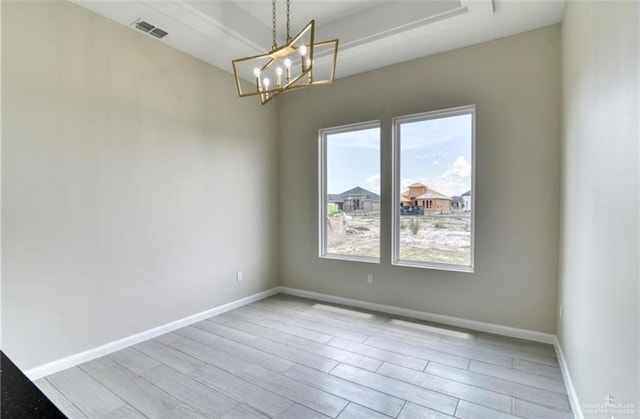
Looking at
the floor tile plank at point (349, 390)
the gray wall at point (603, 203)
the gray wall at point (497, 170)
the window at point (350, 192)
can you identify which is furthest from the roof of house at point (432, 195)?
the floor tile plank at point (349, 390)

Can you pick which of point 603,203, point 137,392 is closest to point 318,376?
point 137,392

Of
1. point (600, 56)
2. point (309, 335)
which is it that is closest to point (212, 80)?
point (309, 335)

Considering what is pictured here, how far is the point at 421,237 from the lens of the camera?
3.69m

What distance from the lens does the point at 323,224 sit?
14.4ft

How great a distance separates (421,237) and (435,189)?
0.59 m

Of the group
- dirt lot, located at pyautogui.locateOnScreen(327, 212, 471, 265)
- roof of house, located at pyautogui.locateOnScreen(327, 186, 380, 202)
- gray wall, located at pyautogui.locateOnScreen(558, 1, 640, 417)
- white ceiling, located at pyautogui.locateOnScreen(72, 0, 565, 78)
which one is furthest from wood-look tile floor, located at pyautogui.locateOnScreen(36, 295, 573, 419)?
white ceiling, located at pyautogui.locateOnScreen(72, 0, 565, 78)

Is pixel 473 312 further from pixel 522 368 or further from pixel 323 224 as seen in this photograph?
pixel 323 224

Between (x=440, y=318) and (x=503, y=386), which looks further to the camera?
(x=440, y=318)

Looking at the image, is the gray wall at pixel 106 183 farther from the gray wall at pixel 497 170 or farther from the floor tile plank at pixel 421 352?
the floor tile plank at pixel 421 352

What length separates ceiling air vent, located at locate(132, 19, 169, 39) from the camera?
2877 mm

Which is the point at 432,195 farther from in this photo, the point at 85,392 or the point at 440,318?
the point at 85,392

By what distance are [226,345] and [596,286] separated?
9.34 ft

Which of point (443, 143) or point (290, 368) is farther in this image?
point (443, 143)

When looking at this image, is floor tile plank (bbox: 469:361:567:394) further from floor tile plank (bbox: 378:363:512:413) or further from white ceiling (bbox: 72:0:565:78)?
white ceiling (bbox: 72:0:565:78)
